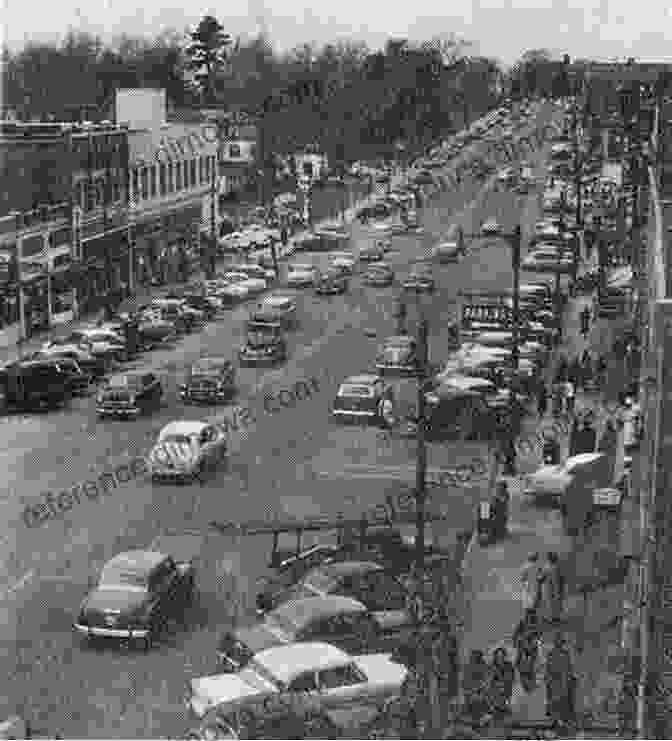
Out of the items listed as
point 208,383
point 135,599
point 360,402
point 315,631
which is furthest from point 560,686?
point 208,383

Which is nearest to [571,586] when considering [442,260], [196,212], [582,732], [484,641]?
[484,641]

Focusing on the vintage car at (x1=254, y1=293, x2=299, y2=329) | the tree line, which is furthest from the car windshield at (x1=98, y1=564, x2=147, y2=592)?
the tree line

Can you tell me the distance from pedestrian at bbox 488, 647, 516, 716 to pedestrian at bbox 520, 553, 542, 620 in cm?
273

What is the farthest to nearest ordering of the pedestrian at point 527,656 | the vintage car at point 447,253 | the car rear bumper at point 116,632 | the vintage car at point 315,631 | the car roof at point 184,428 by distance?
the vintage car at point 447,253 → the car roof at point 184,428 → the car rear bumper at point 116,632 → the vintage car at point 315,631 → the pedestrian at point 527,656

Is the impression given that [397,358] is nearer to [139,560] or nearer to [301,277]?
[301,277]

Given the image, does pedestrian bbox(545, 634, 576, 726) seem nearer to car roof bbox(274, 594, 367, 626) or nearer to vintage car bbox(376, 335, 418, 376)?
car roof bbox(274, 594, 367, 626)

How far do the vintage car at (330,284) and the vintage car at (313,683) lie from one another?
138 ft

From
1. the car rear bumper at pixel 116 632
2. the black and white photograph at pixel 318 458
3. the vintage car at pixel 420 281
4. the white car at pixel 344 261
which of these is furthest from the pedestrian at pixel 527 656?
the white car at pixel 344 261

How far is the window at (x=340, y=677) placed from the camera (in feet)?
58.3

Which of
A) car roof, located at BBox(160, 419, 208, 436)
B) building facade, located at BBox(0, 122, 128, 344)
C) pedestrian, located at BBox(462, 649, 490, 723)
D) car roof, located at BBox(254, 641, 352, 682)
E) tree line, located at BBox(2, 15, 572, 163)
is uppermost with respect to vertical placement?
tree line, located at BBox(2, 15, 572, 163)

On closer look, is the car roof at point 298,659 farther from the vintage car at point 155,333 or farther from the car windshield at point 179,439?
the vintage car at point 155,333

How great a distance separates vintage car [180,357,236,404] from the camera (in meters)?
38.6

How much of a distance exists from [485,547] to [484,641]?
4838mm

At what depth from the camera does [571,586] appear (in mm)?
23516
